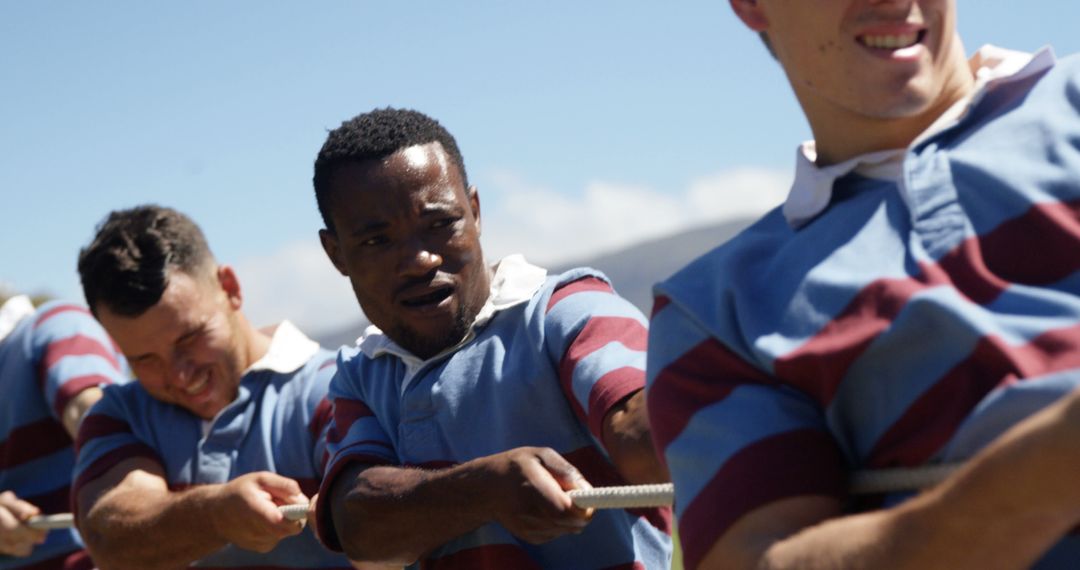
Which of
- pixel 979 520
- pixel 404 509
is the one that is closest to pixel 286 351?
pixel 404 509

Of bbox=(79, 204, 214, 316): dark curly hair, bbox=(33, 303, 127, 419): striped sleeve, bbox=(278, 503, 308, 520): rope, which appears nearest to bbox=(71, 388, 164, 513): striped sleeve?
bbox=(79, 204, 214, 316): dark curly hair

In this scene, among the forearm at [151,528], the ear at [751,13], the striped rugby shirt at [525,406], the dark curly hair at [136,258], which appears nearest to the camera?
the ear at [751,13]

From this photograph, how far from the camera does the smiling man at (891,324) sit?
4.63 feet

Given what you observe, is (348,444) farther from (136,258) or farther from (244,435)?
(136,258)

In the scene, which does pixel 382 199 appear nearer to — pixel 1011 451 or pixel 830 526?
pixel 830 526

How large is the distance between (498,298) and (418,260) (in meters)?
0.16

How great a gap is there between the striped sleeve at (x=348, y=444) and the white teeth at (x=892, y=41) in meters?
1.23

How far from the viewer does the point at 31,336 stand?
4.47 metres

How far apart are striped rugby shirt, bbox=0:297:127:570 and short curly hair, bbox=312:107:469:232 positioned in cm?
180

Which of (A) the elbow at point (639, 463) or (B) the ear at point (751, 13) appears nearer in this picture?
(B) the ear at point (751, 13)

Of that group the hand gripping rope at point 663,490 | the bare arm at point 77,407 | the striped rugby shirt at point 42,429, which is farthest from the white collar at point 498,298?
the striped rugby shirt at point 42,429

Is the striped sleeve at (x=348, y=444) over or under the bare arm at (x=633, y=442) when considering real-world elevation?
under

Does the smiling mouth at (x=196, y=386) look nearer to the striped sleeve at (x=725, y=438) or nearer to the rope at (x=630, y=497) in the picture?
the rope at (x=630, y=497)

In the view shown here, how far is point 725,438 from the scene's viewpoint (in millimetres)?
1611
